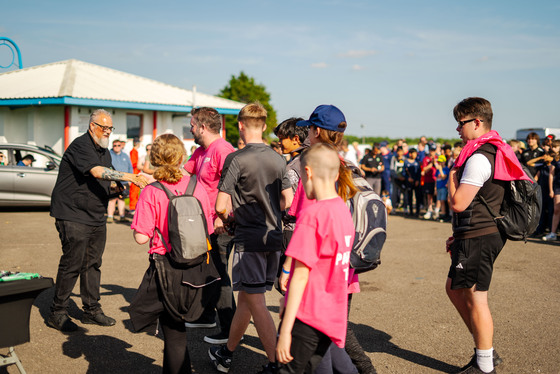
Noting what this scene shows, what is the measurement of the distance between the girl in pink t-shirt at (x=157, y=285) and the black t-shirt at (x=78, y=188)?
6.09 feet

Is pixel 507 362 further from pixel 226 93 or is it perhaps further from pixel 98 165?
pixel 226 93

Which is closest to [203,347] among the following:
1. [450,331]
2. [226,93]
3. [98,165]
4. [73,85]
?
→ [98,165]

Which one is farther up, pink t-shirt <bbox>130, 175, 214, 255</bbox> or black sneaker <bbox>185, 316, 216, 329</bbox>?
pink t-shirt <bbox>130, 175, 214, 255</bbox>

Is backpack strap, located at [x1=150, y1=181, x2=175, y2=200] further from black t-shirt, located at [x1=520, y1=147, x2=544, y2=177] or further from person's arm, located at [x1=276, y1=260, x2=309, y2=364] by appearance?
black t-shirt, located at [x1=520, y1=147, x2=544, y2=177]

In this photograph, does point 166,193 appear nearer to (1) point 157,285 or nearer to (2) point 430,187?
(1) point 157,285

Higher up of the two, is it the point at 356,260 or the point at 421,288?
the point at 356,260

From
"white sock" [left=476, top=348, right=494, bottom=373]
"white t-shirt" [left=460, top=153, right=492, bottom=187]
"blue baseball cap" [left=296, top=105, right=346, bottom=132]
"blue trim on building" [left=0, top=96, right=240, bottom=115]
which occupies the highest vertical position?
"blue trim on building" [left=0, top=96, right=240, bottom=115]

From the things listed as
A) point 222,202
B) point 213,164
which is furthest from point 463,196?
point 213,164

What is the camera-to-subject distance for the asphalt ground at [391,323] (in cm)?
473

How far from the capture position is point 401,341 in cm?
531

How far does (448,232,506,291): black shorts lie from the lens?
4254mm

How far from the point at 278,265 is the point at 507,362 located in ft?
7.18

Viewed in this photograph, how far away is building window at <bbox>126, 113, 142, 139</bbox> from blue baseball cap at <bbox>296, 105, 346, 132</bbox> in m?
21.6

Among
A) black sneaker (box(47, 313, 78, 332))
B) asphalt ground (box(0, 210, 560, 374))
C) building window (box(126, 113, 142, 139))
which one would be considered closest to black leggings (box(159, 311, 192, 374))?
asphalt ground (box(0, 210, 560, 374))
